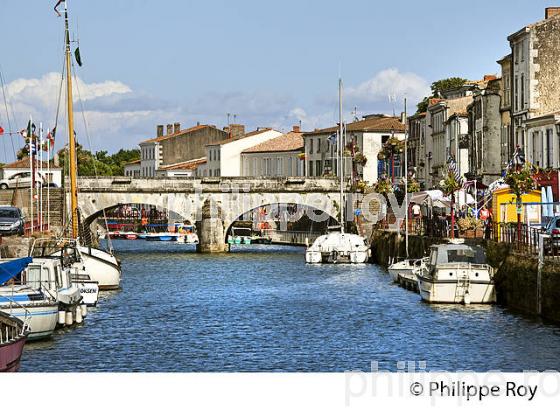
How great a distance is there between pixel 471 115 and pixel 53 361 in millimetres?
50467

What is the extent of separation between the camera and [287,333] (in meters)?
39.4

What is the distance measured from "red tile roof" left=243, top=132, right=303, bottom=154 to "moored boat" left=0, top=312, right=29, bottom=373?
10439cm

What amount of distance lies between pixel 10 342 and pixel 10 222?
3405cm

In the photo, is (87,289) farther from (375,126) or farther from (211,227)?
(375,126)

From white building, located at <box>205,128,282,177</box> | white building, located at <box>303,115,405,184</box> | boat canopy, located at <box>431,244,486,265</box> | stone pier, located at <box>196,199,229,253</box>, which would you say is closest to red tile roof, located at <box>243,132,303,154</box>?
white building, located at <box>205,128,282,177</box>

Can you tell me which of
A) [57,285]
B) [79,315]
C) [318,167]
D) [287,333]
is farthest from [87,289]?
[318,167]

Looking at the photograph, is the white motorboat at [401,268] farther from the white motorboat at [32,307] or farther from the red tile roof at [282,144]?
the red tile roof at [282,144]

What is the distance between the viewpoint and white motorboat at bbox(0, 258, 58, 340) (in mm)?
33191

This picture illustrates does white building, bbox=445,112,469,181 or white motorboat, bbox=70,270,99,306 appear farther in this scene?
white building, bbox=445,112,469,181

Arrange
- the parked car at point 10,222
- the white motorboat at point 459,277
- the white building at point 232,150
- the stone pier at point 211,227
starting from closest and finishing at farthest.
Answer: the white motorboat at point 459,277 < the parked car at point 10,222 < the stone pier at point 211,227 < the white building at point 232,150

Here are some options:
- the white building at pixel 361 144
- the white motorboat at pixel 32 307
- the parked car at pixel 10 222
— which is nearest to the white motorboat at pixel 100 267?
the parked car at pixel 10 222

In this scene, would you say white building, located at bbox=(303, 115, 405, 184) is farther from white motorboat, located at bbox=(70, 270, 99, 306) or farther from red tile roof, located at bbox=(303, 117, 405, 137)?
white motorboat, located at bbox=(70, 270, 99, 306)

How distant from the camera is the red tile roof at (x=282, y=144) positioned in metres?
133
